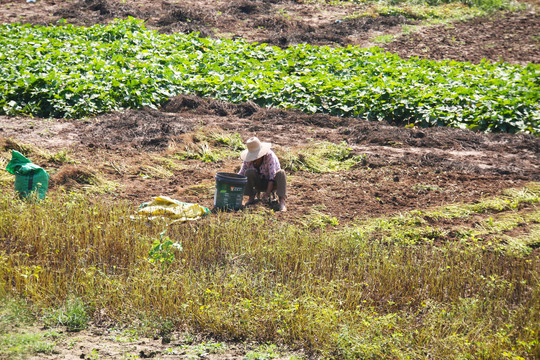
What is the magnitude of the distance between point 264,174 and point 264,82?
5.32 meters

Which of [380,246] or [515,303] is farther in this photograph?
[380,246]

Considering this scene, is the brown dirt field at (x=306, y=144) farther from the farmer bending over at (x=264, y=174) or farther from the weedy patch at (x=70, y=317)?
the weedy patch at (x=70, y=317)

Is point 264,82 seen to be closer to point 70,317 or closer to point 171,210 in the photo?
point 171,210

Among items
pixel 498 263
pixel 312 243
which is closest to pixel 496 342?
pixel 498 263

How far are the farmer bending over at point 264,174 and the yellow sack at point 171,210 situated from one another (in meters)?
0.68

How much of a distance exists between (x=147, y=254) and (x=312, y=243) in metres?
1.51

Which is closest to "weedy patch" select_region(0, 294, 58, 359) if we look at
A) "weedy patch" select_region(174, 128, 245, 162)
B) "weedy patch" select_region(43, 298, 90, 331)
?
"weedy patch" select_region(43, 298, 90, 331)

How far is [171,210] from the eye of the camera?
591 cm

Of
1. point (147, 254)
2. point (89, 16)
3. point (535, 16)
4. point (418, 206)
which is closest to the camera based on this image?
point (147, 254)

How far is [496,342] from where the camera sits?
12.3 feet

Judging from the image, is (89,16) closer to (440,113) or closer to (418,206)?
(440,113)

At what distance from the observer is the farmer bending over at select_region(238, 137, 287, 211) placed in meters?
6.32

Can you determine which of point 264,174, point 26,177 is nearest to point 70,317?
→ point 26,177

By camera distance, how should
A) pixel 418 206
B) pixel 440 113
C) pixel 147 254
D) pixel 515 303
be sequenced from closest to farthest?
1. pixel 515 303
2. pixel 147 254
3. pixel 418 206
4. pixel 440 113
